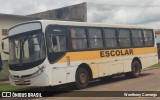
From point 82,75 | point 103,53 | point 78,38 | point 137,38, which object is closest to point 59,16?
point 137,38

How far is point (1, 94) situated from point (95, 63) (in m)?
4.68

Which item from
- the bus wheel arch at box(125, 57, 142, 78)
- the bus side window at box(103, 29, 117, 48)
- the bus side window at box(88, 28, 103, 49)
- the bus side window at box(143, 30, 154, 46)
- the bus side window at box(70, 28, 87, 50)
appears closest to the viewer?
the bus side window at box(70, 28, 87, 50)

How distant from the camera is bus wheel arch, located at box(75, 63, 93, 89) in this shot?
57.1ft

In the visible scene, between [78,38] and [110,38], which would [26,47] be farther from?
[110,38]

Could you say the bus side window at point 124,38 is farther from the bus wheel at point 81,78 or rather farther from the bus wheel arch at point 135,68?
the bus wheel at point 81,78

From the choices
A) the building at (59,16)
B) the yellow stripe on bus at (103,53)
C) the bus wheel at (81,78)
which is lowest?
the bus wheel at (81,78)

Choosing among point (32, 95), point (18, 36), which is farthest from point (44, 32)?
point (32, 95)

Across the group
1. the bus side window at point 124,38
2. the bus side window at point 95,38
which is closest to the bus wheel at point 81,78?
the bus side window at point 95,38

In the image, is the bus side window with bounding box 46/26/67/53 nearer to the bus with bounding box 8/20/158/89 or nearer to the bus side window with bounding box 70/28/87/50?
the bus with bounding box 8/20/158/89

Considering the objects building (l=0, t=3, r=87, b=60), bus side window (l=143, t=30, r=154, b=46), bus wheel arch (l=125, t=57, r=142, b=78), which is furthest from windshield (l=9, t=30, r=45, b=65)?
building (l=0, t=3, r=87, b=60)

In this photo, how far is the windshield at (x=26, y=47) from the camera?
51.8 ft

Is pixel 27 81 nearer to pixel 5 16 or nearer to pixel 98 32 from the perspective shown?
pixel 98 32

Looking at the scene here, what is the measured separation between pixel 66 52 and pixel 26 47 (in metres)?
1.77

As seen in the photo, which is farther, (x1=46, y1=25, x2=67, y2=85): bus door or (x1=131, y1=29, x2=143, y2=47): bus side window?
(x1=131, y1=29, x2=143, y2=47): bus side window
